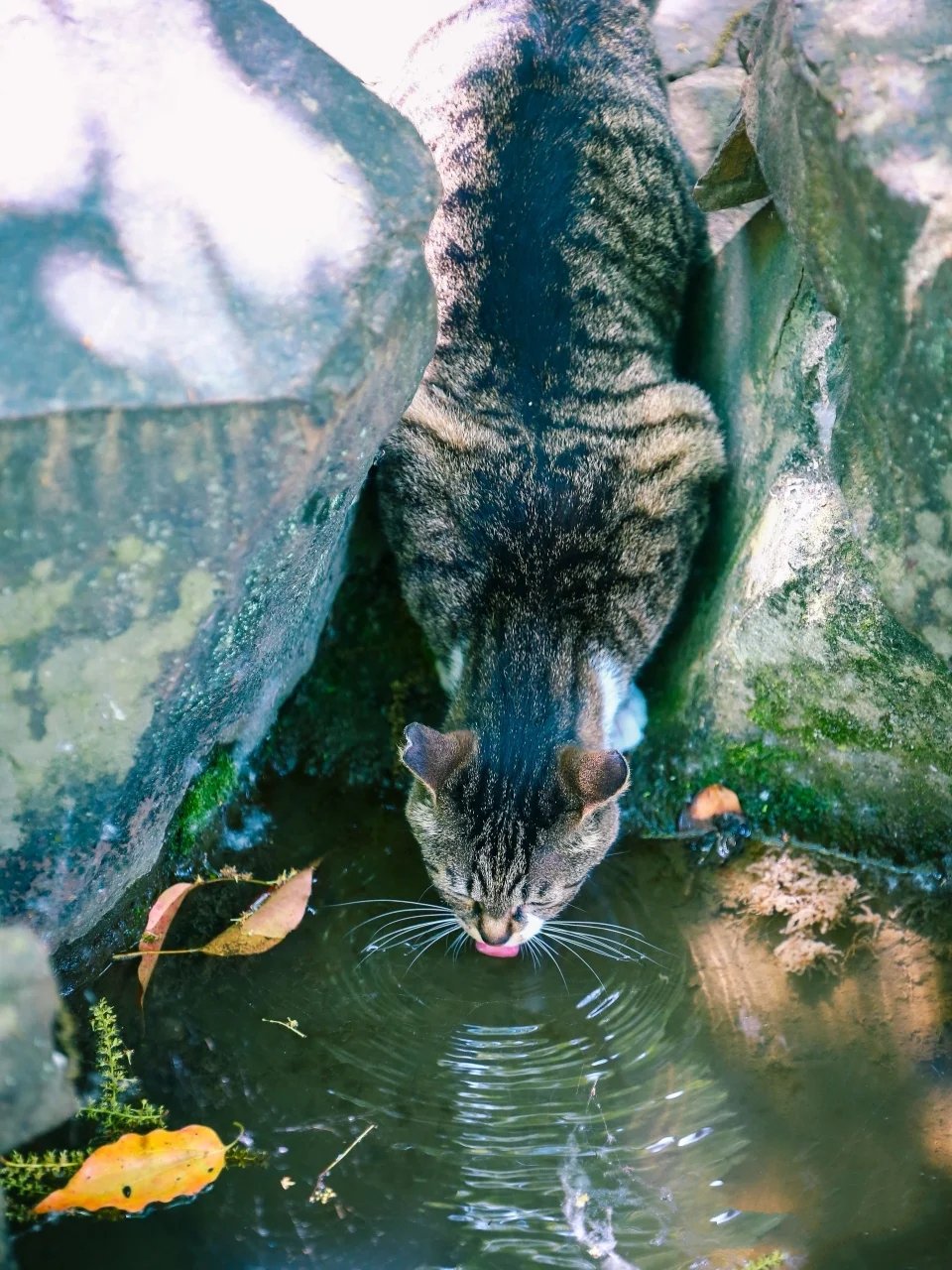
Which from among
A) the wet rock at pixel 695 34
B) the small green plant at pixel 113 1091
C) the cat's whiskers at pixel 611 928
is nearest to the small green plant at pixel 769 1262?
the cat's whiskers at pixel 611 928

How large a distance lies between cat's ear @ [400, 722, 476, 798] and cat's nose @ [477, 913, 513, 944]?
40 cm

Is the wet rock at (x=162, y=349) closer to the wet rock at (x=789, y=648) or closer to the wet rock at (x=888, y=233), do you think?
the wet rock at (x=888, y=233)

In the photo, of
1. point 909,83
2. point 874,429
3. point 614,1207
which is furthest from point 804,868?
point 909,83

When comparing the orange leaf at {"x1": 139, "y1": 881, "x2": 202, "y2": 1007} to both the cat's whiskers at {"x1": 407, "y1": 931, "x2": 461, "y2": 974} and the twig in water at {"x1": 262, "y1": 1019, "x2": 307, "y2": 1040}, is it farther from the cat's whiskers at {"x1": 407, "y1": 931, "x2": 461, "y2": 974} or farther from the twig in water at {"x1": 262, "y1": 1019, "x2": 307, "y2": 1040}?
the cat's whiskers at {"x1": 407, "y1": 931, "x2": 461, "y2": 974}

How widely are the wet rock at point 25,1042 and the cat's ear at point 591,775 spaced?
141cm

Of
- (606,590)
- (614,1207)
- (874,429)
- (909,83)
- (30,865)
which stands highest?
(909,83)

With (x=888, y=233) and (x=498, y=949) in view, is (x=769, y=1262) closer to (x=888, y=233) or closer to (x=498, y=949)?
(x=498, y=949)

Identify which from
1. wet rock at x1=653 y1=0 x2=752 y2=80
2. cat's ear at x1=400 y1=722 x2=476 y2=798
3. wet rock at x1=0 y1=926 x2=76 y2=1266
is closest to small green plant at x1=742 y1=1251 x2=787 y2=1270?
cat's ear at x1=400 y1=722 x2=476 y2=798

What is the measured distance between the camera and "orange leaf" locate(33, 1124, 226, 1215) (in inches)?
116

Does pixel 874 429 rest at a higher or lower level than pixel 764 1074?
higher

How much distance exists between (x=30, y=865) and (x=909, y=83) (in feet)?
8.83

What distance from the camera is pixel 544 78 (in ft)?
13.5

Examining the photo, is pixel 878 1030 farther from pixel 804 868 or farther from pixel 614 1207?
pixel 614 1207

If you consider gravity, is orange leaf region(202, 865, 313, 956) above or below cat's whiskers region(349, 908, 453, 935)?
above
